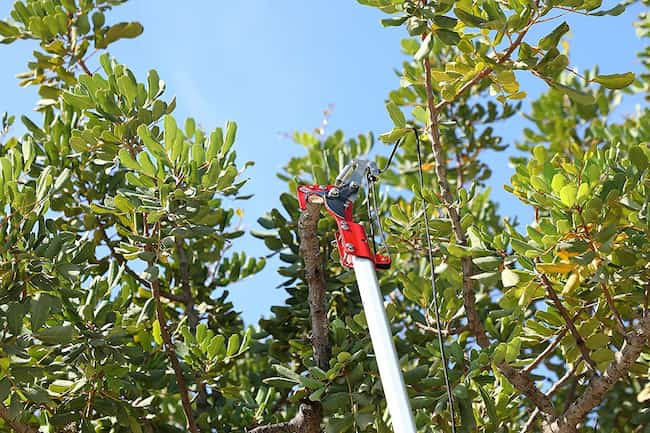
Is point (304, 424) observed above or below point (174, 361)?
below

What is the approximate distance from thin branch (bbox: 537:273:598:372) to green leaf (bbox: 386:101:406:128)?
2.01ft

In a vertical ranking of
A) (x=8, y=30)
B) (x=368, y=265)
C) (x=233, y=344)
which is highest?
(x=8, y=30)

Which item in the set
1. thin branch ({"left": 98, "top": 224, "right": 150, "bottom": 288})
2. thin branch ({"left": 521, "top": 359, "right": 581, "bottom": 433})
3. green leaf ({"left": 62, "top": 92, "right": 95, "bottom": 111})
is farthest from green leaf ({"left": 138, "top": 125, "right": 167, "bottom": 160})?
thin branch ({"left": 521, "top": 359, "right": 581, "bottom": 433})

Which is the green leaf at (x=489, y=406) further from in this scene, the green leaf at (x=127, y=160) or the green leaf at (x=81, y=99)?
the green leaf at (x=81, y=99)

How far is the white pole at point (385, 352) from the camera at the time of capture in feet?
6.11

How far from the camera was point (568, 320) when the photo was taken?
2492 mm

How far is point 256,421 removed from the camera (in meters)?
2.98

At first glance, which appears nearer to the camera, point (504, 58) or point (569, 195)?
point (569, 195)

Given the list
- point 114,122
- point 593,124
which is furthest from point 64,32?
point 593,124

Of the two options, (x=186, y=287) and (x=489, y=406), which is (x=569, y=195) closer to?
(x=489, y=406)

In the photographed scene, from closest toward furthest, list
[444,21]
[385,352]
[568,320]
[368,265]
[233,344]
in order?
[385,352] → [368,265] → [444,21] → [568,320] → [233,344]

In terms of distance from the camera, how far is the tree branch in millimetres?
2668

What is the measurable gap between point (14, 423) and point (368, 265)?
3.70 feet

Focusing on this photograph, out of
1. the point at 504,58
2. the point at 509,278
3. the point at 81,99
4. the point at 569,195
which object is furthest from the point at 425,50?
the point at 81,99
